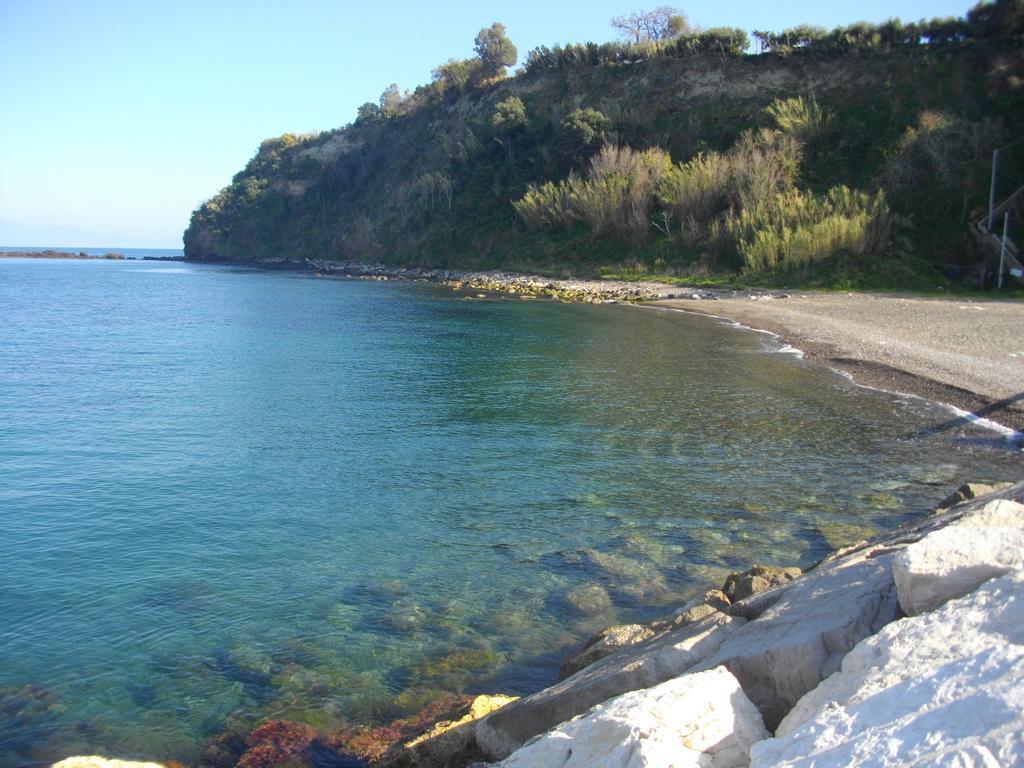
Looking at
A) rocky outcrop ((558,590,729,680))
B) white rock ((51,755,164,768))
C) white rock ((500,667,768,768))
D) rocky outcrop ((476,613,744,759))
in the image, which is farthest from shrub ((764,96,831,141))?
white rock ((51,755,164,768))

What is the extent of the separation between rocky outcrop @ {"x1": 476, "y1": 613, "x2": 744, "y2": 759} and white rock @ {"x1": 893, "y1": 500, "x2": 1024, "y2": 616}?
1.50 m

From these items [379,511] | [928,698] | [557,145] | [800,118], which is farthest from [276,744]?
[557,145]

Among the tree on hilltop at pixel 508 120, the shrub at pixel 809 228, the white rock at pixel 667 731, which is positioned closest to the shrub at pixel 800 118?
the shrub at pixel 809 228

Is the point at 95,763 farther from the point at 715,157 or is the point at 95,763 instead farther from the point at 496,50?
the point at 496,50

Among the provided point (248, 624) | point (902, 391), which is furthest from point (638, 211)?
point (248, 624)

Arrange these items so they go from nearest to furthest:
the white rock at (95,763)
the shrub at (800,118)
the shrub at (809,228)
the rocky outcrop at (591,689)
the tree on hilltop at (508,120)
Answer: the rocky outcrop at (591,689)
the white rock at (95,763)
the shrub at (809,228)
the shrub at (800,118)
the tree on hilltop at (508,120)

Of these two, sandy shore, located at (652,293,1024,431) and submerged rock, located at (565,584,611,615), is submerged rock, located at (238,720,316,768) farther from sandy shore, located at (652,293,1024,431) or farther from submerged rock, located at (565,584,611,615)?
sandy shore, located at (652,293,1024,431)

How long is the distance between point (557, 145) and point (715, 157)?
16.6m

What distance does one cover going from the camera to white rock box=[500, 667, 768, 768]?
390 centimetres

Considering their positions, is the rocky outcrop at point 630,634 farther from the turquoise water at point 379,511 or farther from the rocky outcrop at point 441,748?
the rocky outcrop at point 441,748

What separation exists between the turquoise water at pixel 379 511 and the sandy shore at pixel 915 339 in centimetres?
127

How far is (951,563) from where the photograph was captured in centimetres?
449

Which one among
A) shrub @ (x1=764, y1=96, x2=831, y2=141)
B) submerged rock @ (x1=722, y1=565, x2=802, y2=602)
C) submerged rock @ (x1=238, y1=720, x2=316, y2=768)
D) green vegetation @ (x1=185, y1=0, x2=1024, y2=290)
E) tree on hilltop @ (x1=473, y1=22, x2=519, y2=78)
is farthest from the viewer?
tree on hilltop @ (x1=473, y1=22, x2=519, y2=78)

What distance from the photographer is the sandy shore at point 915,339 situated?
58.7 feet
